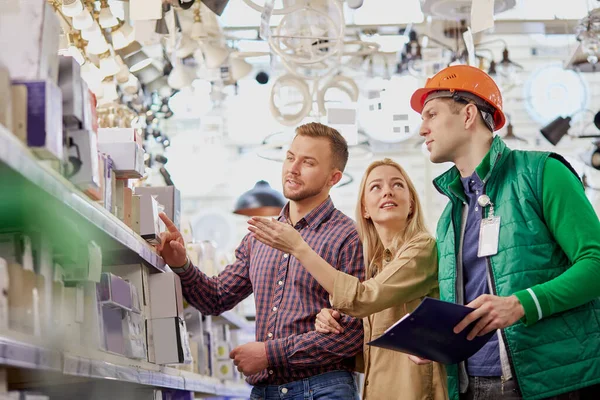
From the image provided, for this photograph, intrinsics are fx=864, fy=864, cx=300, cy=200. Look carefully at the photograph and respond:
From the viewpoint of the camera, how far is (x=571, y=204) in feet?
8.42

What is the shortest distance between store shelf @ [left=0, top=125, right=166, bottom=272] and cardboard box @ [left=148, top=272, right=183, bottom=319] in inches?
16.7

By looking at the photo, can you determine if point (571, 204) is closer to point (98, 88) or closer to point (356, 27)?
point (98, 88)

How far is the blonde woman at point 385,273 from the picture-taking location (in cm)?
Answer: 299

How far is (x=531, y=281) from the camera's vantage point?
2594 millimetres

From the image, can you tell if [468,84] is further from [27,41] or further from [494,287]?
[27,41]

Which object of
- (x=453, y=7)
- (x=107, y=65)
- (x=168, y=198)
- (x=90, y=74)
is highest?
(x=453, y=7)

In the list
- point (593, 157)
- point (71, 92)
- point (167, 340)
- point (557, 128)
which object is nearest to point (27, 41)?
point (71, 92)

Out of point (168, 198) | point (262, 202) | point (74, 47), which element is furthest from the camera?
point (262, 202)

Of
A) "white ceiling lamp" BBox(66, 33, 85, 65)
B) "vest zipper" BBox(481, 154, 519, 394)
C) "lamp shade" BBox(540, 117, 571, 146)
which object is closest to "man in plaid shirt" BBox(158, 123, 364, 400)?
"vest zipper" BBox(481, 154, 519, 394)

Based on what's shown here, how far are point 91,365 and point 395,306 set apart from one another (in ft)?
4.48

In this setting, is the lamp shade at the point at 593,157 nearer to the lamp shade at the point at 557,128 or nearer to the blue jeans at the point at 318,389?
the lamp shade at the point at 557,128

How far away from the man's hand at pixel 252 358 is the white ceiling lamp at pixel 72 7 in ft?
5.67

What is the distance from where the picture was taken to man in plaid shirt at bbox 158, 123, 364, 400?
3.33 m

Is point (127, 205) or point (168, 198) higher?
point (168, 198)
